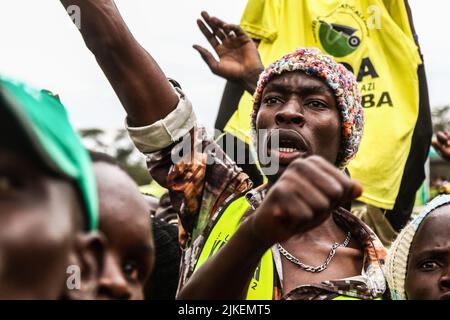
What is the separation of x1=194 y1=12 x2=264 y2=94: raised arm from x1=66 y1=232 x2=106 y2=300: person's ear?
2.01 m

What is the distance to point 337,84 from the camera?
2322 mm

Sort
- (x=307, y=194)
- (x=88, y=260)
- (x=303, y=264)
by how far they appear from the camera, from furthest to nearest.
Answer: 1. (x=303, y=264)
2. (x=307, y=194)
3. (x=88, y=260)

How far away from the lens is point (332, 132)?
229 cm

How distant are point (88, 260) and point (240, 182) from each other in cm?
136

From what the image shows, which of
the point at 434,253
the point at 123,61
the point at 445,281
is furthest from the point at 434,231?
the point at 123,61

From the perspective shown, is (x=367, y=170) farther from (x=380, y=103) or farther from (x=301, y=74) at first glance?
(x=301, y=74)

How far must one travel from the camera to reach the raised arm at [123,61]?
75.8 inches

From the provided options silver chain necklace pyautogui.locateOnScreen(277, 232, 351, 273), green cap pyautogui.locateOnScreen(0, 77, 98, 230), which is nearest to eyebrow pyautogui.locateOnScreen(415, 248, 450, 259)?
silver chain necklace pyautogui.locateOnScreen(277, 232, 351, 273)

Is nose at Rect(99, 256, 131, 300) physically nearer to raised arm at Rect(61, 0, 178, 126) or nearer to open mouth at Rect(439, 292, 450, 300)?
raised arm at Rect(61, 0, 178, 126)

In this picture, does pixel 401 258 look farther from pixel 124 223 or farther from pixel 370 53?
pixel 370 53

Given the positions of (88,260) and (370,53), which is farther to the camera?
(370,53)

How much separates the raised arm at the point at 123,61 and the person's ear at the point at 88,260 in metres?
1.06
